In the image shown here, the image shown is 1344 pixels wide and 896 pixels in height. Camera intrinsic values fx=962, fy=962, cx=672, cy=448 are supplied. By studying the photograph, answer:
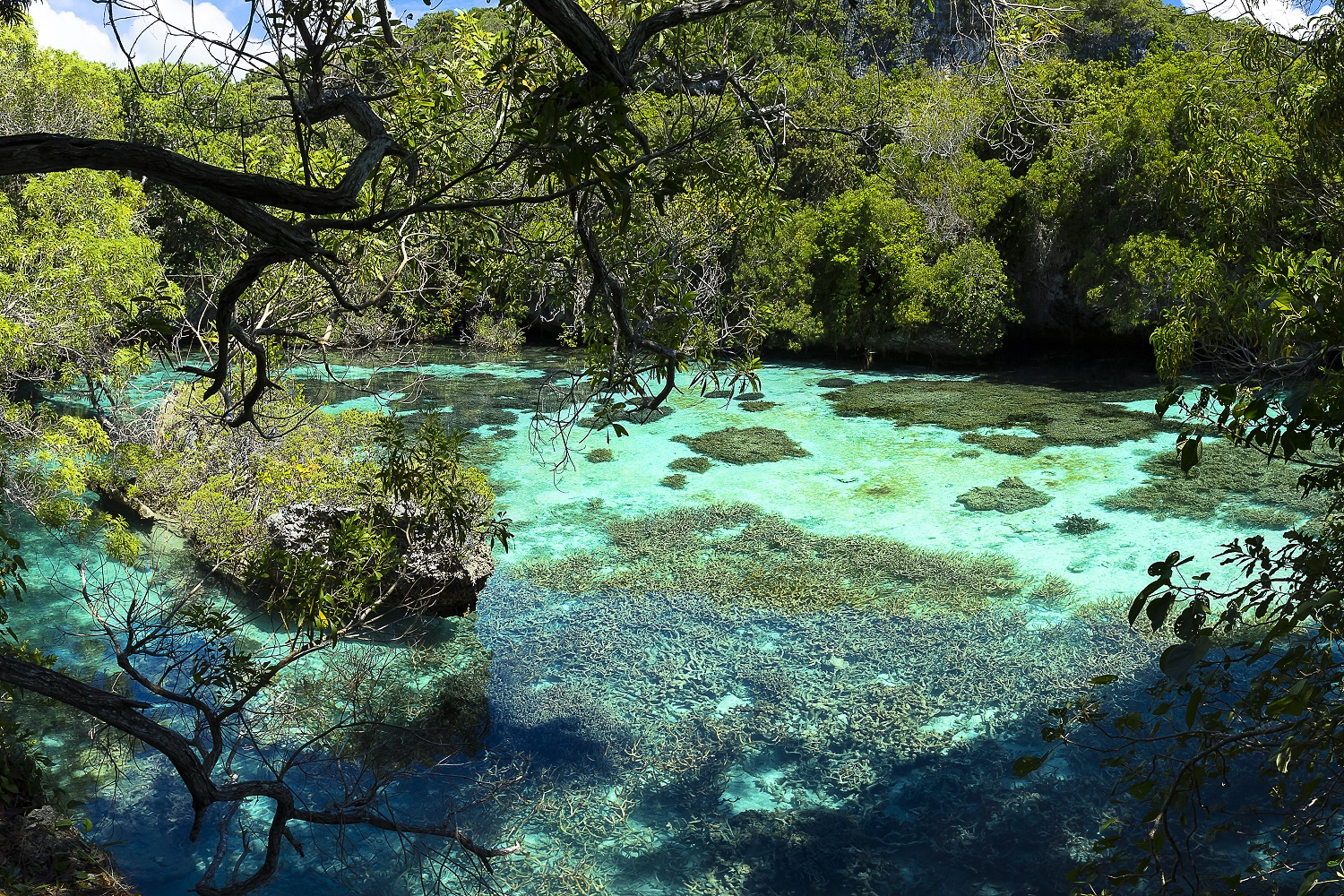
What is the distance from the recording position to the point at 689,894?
252 inches

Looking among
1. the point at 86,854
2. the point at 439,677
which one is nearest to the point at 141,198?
the point at 439,677

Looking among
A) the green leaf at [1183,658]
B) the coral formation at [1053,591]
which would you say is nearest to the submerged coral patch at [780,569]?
the coral formation at [1053,591]

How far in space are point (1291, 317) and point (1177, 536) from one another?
934 cm

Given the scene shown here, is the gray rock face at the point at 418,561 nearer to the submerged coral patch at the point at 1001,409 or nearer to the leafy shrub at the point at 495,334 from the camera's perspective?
the submerged coral patch at the point at 1001,409

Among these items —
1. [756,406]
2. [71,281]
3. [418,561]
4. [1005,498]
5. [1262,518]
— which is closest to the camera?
[418,561]

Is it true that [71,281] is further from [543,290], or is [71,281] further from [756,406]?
[756,406]

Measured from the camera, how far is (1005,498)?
14.1m

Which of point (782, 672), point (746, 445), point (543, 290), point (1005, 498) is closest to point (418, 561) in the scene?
point (782, 672)

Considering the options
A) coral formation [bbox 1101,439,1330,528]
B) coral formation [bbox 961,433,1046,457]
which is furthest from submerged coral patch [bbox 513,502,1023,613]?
coral formation [bbox 961,433,1046,457]

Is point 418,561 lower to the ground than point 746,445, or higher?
lower

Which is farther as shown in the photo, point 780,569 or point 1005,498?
point 1005,498

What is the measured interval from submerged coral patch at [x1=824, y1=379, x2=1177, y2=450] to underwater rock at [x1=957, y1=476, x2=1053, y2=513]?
2.70 meters

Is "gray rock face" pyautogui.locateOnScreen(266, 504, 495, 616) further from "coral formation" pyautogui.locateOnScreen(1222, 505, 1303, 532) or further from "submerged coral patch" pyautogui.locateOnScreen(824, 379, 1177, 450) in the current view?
"submerged coral patch" pyautogui.locateOnScreen(824, 379, 1177, 450)

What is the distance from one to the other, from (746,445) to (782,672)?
8.90 meters
